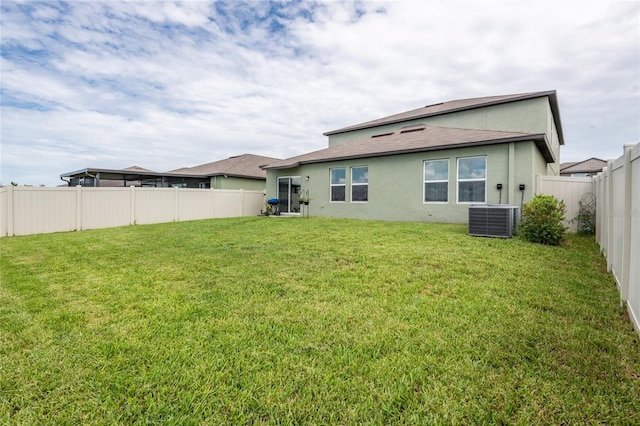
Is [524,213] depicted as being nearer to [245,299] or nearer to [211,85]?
[245,299]

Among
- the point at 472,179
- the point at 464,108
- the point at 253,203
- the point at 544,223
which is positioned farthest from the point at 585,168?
the point at 253,203

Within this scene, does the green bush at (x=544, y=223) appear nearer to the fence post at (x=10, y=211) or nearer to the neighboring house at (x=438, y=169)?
the neighboring house at (x=438, y=169)

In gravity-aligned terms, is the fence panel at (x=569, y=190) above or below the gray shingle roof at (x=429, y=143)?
below

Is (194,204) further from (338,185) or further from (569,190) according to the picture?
(569,190)

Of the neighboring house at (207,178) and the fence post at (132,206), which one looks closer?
the fence post at (132,206)

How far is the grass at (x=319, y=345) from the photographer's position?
1.84m

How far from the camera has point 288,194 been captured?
17156 millimetres

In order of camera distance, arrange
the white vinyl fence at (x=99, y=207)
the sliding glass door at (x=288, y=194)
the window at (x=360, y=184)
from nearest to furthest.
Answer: the white vinyl fence at (x=99, y=207)
the window at (x=360, y=184)
the sliding glass door at (x=288, y=194)

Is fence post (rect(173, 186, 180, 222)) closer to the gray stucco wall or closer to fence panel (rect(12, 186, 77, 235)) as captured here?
fence panel (rect(12, 186, 77, 235))

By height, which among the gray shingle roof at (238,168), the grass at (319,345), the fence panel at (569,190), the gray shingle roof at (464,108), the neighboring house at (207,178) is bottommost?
the grass at (319,345)

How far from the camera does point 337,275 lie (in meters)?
4.57

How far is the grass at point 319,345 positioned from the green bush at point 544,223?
208 cm

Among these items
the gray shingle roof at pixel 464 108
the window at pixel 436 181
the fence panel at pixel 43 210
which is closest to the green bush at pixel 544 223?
the window at pixel 436 181

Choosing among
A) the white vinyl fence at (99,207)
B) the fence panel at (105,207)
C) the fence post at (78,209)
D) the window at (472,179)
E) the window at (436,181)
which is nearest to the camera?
the window at (472,179)
